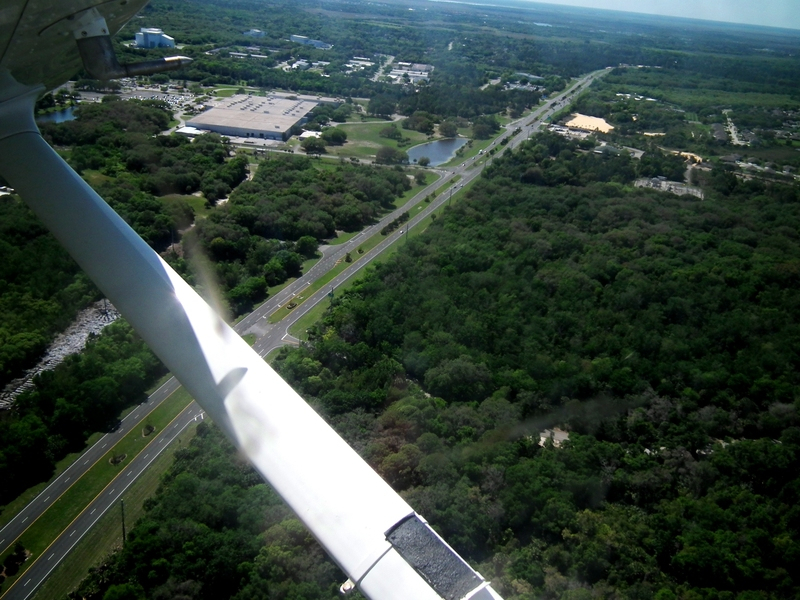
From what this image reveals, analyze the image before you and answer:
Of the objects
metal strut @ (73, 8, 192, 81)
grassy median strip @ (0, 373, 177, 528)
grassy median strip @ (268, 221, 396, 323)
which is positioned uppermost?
metal strut @ (73, 8, 192, 81)

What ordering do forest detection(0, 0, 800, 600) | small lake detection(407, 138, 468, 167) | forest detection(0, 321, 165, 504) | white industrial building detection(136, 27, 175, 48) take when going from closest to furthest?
forest detection(0, 0, 800, 600) < forest detection(0, 321, 165, 504) < small lake detection(407, 138, 468, 167) < white industrial building detection(136, 27, 175, 48)

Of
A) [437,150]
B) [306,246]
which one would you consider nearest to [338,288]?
[306,246]

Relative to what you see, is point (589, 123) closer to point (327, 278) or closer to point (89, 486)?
point (327, 278)

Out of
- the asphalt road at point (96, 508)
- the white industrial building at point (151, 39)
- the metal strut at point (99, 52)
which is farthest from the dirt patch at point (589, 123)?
the metal strut at point (99, 52)

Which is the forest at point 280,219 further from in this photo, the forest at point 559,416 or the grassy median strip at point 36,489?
the grassy median strip at point 36,489

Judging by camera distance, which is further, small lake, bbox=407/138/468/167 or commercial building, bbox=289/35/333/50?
commercial building, bbox=289/35/333/50

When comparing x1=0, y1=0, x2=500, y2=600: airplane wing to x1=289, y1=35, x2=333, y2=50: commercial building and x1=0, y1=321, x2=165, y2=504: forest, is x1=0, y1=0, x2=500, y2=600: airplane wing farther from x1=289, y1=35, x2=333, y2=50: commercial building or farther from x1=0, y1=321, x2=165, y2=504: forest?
x1=289, y1=35, x2=333, y2=50: commercial building

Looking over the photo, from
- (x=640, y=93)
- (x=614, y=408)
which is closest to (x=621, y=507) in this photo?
(x=614, y=408)

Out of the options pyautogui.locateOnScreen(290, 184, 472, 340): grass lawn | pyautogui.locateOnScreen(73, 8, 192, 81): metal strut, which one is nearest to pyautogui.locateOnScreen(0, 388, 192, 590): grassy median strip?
pyautogui.locateOnScreen(290, 184, 472, 340): grass lawn
